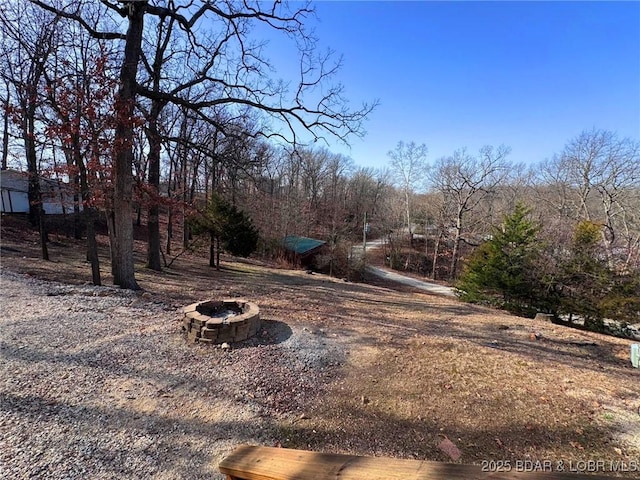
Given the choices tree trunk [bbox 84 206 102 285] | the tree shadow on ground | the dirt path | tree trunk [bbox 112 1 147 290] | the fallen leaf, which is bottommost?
the dirt path

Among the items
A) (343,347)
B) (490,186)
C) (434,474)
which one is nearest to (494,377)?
(343,347)

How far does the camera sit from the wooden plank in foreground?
0.72m

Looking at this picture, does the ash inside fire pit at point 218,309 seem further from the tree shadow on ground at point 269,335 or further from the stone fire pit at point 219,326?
the tree shadow on ground at point 269,335

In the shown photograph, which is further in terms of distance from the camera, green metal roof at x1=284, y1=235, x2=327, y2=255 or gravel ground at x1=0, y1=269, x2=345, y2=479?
green metal roof at x1=284, y1=235, x2=327, y2=255

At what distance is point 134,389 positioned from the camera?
119 inches

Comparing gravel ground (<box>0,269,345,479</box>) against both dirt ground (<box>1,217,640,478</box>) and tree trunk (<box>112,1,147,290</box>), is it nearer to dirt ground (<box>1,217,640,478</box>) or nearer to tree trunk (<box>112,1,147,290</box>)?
dirt ground (<box>1,217,640,478</box>)

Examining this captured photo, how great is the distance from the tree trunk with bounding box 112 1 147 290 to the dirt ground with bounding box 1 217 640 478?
1447 millimetres

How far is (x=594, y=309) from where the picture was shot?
8938 millimetres

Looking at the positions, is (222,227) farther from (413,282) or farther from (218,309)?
(413,282)

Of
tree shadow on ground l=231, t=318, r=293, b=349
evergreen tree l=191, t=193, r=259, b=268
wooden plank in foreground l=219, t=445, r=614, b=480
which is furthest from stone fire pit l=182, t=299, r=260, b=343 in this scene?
evergreen tree l=191, t=193, r=259, b=268

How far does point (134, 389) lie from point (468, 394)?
3568mm

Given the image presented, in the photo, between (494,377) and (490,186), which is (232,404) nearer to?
(494,377)

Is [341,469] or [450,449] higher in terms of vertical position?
[341,469]

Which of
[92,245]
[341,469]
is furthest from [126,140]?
[341,469]
